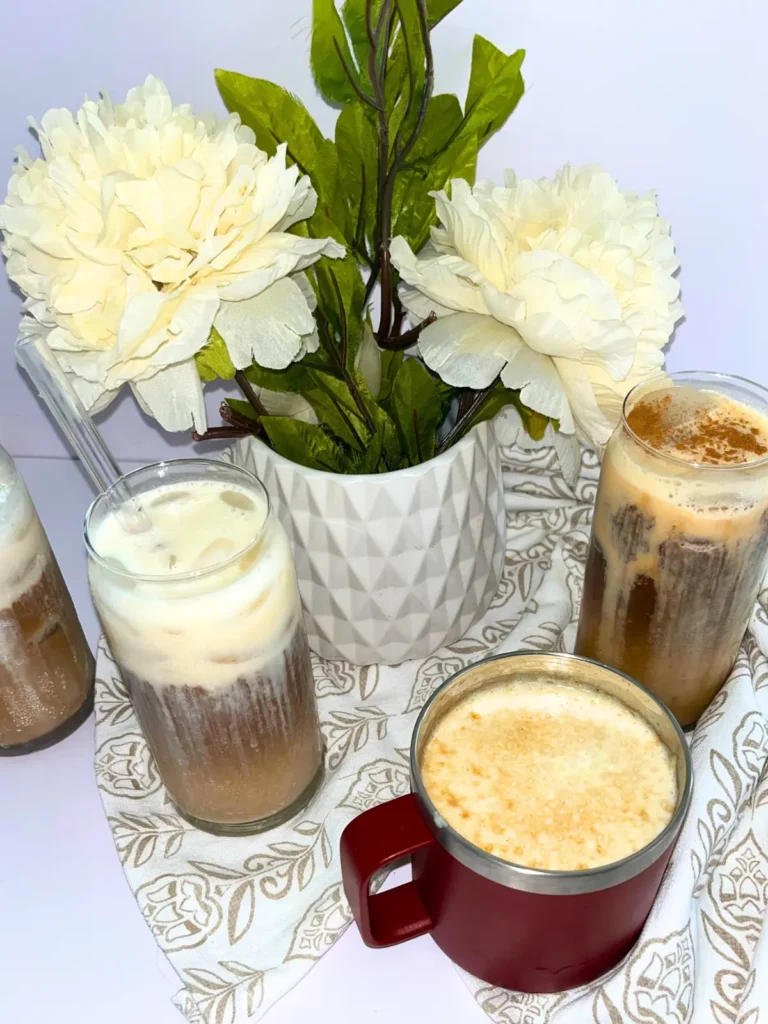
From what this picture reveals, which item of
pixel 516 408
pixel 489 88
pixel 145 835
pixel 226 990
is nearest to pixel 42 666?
pixel 145 835

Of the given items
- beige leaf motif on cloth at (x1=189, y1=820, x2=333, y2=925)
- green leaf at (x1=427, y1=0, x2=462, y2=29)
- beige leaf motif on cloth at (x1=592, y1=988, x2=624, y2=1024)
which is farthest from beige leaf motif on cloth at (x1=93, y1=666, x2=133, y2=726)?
green leaf at (x1=427, y1=0, x2=462, y2=29)

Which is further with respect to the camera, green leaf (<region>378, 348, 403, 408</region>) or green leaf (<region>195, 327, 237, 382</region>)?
green leaf (<region>378, 348, 403, 408</region>)

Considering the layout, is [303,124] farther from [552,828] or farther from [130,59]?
[552,828]

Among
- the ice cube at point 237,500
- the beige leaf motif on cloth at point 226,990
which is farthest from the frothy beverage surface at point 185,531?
the beige leaf motif on cloth at point 226,990

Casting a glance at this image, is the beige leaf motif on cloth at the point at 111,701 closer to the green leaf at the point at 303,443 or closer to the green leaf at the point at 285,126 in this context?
the green leaf at the point at 303,443

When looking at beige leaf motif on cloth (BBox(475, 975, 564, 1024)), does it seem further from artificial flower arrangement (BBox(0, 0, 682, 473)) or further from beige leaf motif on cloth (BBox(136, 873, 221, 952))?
artificial flower arrangement (BBox(0, 0, 682, 473))
